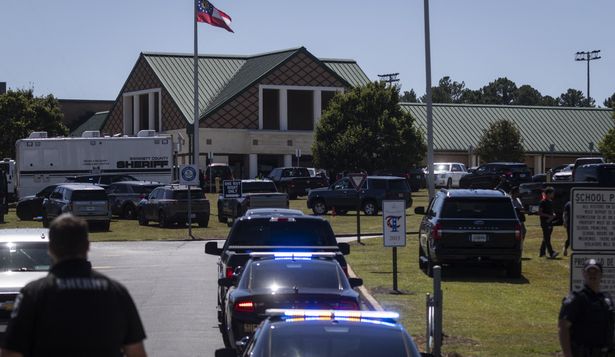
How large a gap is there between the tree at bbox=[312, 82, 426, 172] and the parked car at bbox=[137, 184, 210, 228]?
24517 mm

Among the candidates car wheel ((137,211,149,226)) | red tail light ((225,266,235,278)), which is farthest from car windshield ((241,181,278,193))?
red tail light ((225,266,235,278))

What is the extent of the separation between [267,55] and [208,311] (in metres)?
68.7

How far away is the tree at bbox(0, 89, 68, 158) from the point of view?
7738 centimetres

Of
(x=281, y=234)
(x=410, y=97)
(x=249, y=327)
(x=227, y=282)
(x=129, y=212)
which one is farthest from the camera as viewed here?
(x=410, y=97)

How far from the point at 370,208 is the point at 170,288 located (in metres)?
26.3

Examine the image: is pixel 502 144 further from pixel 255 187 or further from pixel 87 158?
pixel 255 187

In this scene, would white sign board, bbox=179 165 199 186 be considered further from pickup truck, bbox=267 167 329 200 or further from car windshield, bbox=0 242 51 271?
pickup truck, bbox=267 167 329 200

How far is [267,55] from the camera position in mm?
85625

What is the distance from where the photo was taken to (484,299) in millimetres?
18578

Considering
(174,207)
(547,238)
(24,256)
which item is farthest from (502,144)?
(24,256)

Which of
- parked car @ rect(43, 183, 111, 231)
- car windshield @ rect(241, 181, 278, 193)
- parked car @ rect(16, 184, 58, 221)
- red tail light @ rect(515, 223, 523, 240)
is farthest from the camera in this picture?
parked car @ rect(16, 184, 58, 221)

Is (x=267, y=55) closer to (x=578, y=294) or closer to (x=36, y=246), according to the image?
(x=36, y=246)

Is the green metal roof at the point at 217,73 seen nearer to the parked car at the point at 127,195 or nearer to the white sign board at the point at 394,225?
the parked car at the point at 127,195

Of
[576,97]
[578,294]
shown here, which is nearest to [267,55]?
[578,294]
